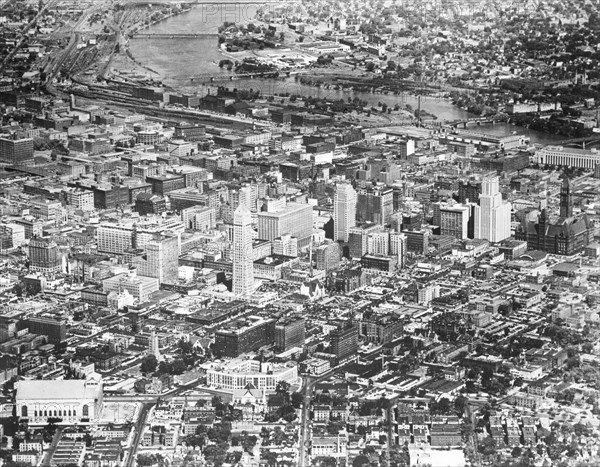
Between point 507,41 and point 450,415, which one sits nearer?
point 450,415

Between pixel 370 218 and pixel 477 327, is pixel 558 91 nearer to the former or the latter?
pixel 370 218

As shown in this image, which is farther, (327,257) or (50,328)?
(327,257)

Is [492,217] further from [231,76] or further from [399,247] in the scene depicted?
[231,76]

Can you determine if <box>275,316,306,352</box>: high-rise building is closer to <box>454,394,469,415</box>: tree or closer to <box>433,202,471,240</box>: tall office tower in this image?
<box>454,394,469,415</box>: tree

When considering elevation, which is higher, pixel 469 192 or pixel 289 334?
pixel 469 192

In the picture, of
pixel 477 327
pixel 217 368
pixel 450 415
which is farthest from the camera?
pixel 477 327

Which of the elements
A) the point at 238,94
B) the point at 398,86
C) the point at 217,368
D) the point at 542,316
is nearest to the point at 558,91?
the point at 398,86

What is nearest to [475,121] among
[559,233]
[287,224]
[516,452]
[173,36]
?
[559,233]
